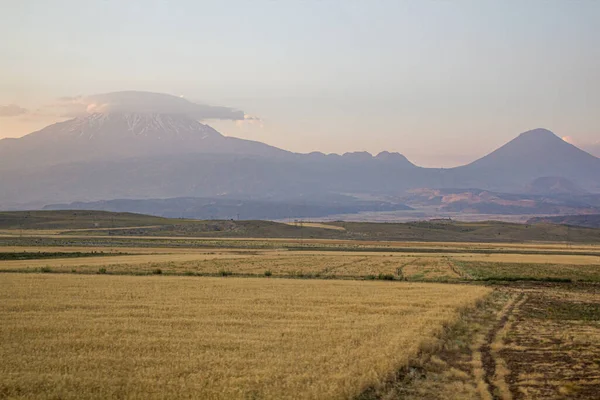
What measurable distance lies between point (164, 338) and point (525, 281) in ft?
115

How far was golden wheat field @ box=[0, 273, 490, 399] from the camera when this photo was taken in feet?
49.5

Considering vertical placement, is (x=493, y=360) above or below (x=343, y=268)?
above

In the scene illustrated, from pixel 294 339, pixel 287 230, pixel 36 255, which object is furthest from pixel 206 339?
pixel 287 230

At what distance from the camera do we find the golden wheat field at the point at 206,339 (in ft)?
49.5

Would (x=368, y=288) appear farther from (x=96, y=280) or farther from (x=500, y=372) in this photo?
(x=500, y=372)

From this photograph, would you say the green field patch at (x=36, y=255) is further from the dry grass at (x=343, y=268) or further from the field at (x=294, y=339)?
the field at (x=294, y=339)

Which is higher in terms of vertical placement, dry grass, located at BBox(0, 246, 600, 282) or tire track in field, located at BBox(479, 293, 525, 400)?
tire track in field, located at BBox(479, 293, 525, 400)

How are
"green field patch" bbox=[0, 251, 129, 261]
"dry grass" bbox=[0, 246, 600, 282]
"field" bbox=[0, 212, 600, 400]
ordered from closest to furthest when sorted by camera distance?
"field" bbox=[0, 212, 600, 400]
"dry grass" bbox=[0, 246, 600, 282]
"green field patch" bbox=[0, 251, 129, 261]

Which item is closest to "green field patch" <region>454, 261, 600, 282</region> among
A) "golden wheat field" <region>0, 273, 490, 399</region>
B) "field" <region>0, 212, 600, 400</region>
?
"field" <region>0, 212, 600, 400</region>

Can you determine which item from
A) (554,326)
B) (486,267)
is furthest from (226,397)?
(486,267)

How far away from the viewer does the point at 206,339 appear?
20.3 m

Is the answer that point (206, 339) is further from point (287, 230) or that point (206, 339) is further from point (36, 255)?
point (287, 230)

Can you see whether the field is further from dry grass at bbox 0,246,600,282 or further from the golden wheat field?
dry grass at bbox 0,246,600,282

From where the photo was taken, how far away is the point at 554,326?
26.6 m
